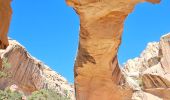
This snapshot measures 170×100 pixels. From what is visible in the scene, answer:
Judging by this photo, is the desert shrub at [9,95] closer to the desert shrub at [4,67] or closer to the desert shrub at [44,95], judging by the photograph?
the desert shrub at [4,67]

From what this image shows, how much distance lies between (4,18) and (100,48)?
5.74m

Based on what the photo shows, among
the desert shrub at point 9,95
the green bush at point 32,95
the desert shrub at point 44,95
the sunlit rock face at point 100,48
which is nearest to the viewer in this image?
the sunlit rock face at point 100,48

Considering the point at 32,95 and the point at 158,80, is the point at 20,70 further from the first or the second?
the point at 158,80

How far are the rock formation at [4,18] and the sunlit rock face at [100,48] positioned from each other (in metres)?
2.83

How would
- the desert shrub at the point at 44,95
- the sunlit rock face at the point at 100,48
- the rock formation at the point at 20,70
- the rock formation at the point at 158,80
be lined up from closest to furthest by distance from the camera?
the sunlit rock face at the point at 100,48
the rock formation at the point at 158,80
the desert shrub at the point at 44,95
the rock formation at the point at 20,70

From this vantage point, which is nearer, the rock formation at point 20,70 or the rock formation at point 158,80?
the rock formation at point 158,80

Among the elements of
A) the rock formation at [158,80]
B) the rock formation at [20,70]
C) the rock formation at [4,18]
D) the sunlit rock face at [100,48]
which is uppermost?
the rock formation at [20,70]

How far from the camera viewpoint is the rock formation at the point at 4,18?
1147cm

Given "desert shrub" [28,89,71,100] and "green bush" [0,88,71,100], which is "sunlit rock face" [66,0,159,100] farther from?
"desert shrub" [28,89,71,100]

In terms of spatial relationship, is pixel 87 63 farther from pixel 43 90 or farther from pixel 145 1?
pixel 43 90

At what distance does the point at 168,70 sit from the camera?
29.3m

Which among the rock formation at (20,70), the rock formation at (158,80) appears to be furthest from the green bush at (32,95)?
the rock formation at (158,80)

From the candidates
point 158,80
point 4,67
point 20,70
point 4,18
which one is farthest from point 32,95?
point 4,18

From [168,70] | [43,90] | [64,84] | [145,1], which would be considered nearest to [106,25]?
[145,1]
